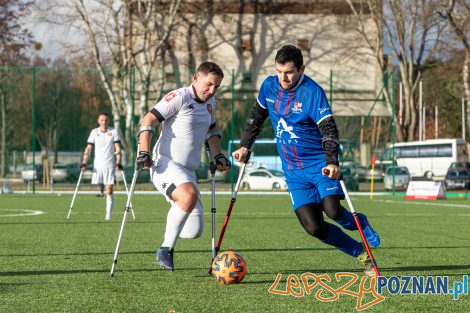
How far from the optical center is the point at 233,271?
27.5 ft

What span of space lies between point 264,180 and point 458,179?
21161 millimetres

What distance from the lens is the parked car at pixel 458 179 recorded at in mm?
53375

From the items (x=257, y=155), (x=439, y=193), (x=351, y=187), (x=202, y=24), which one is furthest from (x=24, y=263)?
(x=202, y=24)

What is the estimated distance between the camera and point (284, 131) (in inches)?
349

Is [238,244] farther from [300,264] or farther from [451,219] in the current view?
[451,219]

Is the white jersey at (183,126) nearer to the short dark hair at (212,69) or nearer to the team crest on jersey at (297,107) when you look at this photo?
the short dark hair at (212,69)

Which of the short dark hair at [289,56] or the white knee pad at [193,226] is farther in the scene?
the white knee pad at [193,226]

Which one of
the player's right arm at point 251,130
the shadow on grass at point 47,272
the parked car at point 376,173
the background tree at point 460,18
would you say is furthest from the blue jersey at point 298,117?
the background tree at point 460,18

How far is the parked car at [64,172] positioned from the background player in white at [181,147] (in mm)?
25004

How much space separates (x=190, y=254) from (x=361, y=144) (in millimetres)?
24975

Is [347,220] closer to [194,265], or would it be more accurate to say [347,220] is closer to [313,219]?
[313,219]

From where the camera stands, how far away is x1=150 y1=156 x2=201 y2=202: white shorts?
31.1ft

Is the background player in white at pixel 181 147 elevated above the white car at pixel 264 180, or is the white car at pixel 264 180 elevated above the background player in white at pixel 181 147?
the background player in white at pixel 181 147

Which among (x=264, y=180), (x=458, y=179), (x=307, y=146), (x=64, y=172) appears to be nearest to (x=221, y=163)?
(x=307, y=146)
